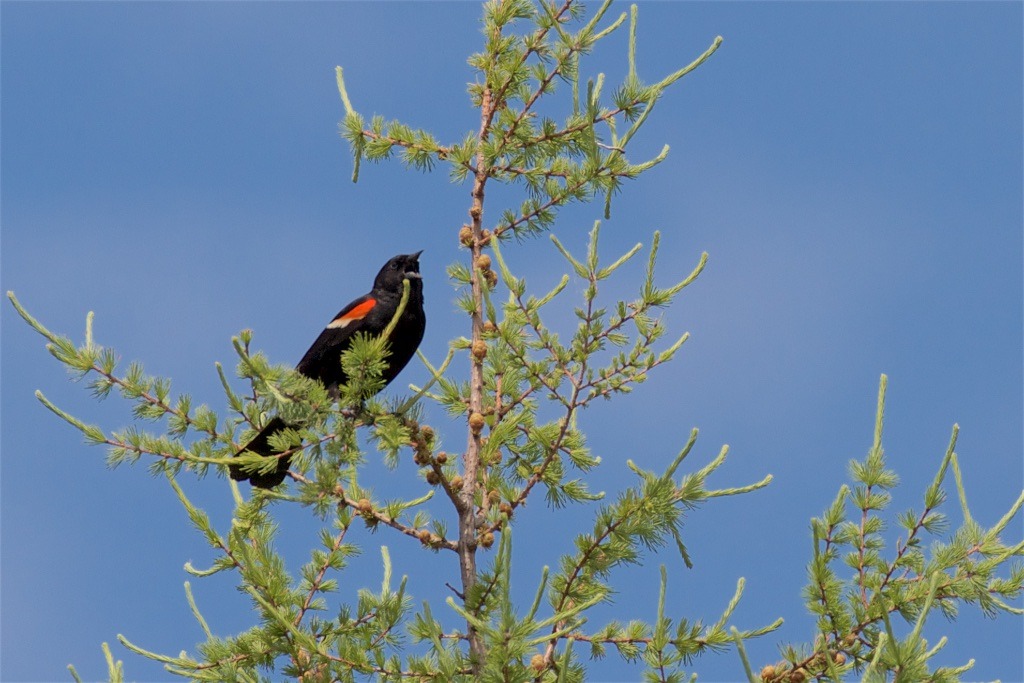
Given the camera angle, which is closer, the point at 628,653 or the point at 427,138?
the point at 628,653

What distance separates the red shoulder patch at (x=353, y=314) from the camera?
589cm

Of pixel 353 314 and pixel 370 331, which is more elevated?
pixel 353 314

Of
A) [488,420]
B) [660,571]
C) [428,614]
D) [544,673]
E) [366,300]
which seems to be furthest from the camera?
[366,300]

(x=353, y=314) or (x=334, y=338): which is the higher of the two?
(x=353, y=314)

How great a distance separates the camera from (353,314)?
5969 mm

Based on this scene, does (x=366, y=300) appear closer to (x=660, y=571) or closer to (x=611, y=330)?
(x=611, y=330)

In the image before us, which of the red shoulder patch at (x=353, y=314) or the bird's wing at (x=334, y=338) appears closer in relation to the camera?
the bird's wing at (x=334, y=338)

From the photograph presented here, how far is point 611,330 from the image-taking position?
4855 millimetres

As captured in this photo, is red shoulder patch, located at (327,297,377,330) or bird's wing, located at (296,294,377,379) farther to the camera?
red shoulder patch, located at (327,297,377,330)

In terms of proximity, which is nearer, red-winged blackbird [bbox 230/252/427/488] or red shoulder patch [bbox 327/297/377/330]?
red-winged blackbird [bbox 230/252/427/488]

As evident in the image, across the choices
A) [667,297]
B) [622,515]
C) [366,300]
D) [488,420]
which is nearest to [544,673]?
[622,515]

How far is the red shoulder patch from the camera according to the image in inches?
232

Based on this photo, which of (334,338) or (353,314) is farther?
(353,314)

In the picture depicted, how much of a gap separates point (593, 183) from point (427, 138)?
88 cm
